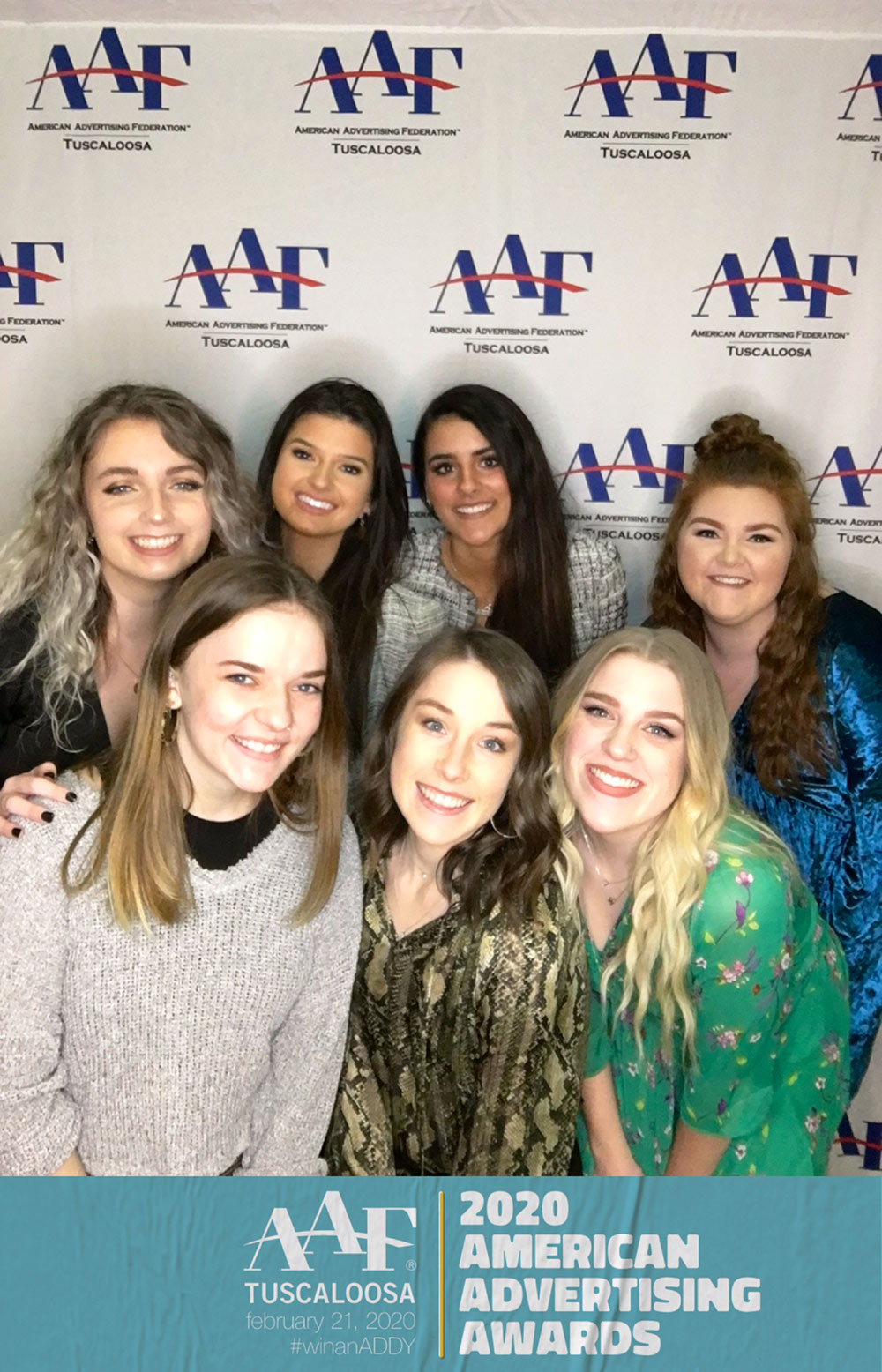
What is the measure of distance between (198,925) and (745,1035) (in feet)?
2.90

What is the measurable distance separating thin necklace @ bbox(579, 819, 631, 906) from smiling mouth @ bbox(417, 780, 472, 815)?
0.29 m

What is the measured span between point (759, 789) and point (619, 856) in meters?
0.48

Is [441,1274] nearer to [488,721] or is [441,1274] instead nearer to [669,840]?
[669,840]

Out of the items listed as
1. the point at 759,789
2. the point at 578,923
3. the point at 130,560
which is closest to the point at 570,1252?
the point at 578,923

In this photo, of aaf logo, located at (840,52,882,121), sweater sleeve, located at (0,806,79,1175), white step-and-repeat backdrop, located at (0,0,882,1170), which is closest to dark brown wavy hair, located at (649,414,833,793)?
white step-and-repeat backdrop, located at (0,0,882,1170)

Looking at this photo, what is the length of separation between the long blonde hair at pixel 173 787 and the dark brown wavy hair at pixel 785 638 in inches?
35.5

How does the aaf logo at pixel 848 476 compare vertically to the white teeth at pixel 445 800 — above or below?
above

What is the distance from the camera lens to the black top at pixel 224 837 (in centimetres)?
187

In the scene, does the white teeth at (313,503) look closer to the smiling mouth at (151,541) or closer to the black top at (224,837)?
the smiling mouth at (151,541)

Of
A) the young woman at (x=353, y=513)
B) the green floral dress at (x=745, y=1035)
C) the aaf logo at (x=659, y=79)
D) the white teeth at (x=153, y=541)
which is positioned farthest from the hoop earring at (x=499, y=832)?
the aaf logo at (x=659, y=79)

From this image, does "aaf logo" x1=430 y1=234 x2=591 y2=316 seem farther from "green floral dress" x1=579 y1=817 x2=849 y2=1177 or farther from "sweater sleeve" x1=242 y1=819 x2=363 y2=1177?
"sweater sleeve" x1=242 y1=819 x2=363 y2=1177

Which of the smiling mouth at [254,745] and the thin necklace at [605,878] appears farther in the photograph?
the thin necklace at [605,878]

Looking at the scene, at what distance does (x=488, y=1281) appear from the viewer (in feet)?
6.52

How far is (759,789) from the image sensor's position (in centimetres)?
244
